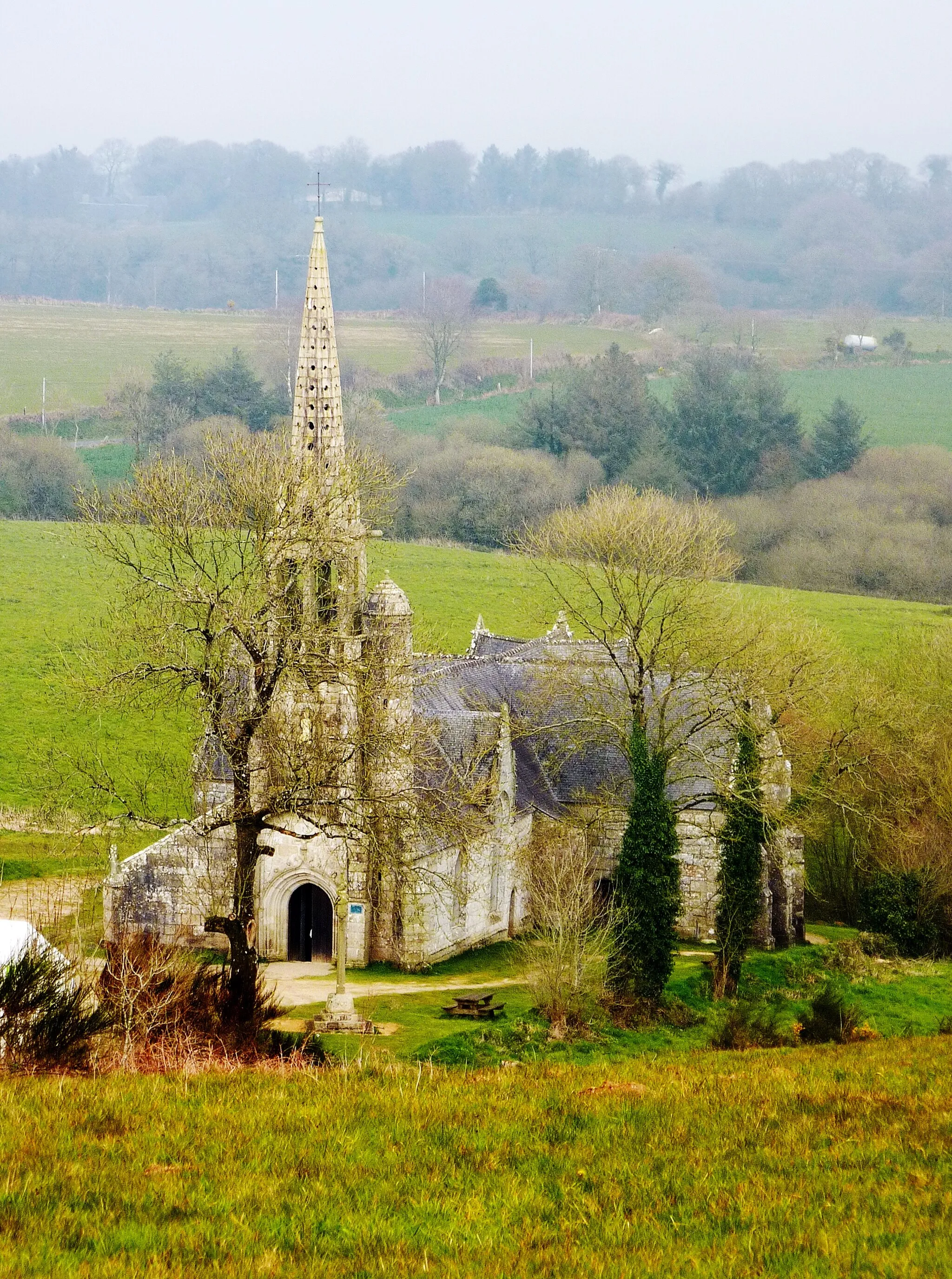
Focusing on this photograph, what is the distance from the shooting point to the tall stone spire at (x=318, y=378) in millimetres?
33438

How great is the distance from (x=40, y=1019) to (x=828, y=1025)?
1287 centimetres

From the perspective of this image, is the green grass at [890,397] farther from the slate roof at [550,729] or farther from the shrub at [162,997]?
the shrub at [162,997]

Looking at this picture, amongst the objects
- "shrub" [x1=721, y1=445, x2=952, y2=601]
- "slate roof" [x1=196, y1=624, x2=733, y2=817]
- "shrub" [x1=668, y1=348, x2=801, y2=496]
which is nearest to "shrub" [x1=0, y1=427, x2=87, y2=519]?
"shrub" [x1=668, y1=348, x2=801, y2=496]

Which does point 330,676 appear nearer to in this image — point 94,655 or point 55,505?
point 94,655

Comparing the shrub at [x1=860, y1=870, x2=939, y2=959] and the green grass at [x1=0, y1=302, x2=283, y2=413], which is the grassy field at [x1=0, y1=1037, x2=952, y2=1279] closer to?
the shrub at [x1=860, y1=870, x2=939, y2=959]

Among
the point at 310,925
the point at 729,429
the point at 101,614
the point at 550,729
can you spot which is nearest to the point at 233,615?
the point at 310,925

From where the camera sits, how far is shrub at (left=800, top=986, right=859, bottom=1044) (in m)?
23.1

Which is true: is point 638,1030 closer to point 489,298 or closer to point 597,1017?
point 597,1017

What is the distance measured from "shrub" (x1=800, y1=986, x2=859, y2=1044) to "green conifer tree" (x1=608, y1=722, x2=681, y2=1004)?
23.4 feet

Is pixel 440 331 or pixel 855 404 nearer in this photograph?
pixel 855 404

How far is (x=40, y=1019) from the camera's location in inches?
612

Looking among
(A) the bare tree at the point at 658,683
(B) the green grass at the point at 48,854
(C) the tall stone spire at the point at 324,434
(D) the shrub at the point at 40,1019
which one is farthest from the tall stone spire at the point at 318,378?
(D) the shrub at the point at 40,1019

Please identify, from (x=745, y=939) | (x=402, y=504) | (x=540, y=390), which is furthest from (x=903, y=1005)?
(x=540, y=390)

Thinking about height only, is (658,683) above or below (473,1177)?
below
